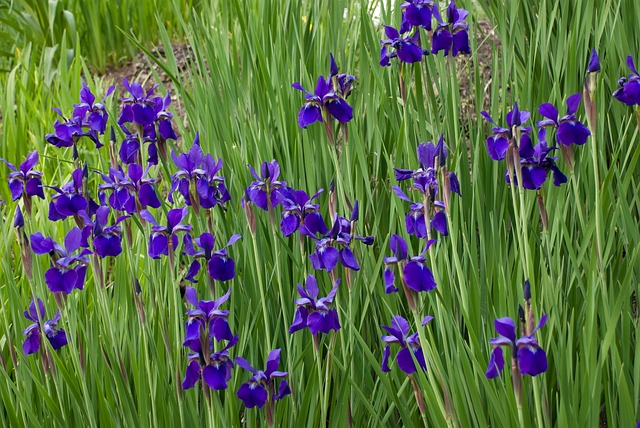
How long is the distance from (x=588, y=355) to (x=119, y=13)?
4.19 m

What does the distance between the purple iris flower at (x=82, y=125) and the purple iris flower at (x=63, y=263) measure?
41 cm

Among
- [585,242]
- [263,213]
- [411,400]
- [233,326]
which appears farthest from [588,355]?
[263,213]

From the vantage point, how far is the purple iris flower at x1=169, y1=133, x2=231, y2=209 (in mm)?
1611

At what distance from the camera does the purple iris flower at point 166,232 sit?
1.54 m

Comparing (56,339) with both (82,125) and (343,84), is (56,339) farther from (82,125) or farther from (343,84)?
(343,84)

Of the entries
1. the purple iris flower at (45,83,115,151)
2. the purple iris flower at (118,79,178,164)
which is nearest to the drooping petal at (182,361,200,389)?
the purple iris flower at (118,79,178,164)

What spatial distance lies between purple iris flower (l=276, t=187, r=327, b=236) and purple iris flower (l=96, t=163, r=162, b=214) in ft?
0.99

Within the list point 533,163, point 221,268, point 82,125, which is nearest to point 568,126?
point 533,163

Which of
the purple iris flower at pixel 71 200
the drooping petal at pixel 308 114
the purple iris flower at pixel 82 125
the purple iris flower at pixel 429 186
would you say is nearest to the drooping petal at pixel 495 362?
the purple iris flower at pixel 429 186

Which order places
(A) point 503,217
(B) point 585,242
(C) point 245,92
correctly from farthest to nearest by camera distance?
1. (C) point 245,92
2. (A) point 503,217
3. (B) point 585,242

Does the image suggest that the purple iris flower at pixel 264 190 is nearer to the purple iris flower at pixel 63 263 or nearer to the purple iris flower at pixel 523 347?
the purple iris flower at pixel 63 263

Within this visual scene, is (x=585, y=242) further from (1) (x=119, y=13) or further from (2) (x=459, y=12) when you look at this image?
(1) (x=119, y=13)

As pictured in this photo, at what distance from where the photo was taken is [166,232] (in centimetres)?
155

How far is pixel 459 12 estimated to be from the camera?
2.06 metres
